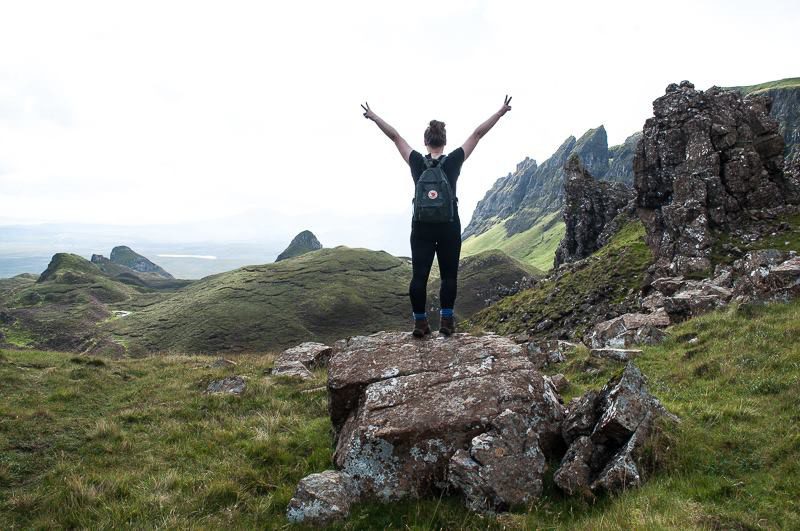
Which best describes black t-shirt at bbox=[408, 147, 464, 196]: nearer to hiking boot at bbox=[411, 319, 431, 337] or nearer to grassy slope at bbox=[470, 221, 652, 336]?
hiking boot at bbox=[411, 319, 431, 337]

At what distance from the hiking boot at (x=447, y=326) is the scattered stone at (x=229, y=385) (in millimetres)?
9346

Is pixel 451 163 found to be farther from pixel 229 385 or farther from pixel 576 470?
pixel 229 385

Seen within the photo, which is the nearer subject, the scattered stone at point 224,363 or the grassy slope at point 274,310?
the scattered stone at point 224,363

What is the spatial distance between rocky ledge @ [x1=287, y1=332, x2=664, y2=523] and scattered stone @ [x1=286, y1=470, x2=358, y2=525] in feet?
0.06

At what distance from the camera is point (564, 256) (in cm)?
9581

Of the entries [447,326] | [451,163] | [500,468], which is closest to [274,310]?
[447,326]

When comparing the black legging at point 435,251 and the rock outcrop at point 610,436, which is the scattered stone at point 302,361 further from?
the rock outcrop at point 610,436

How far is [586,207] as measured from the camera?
9269 centimetres

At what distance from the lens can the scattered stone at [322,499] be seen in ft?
23.7

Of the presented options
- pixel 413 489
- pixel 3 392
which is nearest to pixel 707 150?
pixel 413 489

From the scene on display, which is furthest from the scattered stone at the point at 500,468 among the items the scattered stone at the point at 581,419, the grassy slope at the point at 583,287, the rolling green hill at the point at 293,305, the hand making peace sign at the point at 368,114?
the rolling green hill at the point at 293,305

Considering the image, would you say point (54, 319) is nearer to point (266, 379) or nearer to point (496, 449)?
point (266, 379)

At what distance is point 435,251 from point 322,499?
5.86 metres

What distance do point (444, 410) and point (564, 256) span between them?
94.2 m
